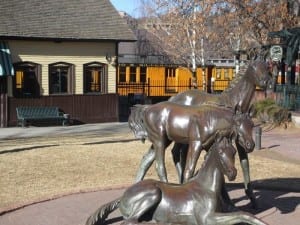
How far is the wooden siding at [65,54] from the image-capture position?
2430 centimetres

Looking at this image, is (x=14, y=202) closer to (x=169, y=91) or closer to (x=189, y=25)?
(x=189, y=25)

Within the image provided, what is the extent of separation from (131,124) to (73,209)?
1892 mm

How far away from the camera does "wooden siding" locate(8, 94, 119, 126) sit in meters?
24.3

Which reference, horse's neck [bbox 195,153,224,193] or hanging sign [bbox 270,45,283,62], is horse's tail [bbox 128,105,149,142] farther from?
hanging sign [bbox 270,45,283,62]

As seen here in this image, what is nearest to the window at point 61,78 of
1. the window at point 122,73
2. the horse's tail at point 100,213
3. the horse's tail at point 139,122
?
the window at point 122,73

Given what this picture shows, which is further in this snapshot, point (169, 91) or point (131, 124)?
point (169, 91)

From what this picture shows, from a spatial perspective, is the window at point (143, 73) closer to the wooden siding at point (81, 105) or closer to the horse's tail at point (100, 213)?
the wooden siding at point (81, 105)

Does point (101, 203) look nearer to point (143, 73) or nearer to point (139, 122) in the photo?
point (139, 122)

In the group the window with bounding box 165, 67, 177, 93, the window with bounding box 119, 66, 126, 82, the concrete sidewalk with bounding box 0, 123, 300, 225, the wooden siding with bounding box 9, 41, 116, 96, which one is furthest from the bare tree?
the concrete sidewalk with bounding box 0, 123, 300, 225

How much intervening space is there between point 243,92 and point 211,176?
7.95 feet

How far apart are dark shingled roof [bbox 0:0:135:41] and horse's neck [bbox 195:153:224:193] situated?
1918 centimetres

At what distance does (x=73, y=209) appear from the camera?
829cm

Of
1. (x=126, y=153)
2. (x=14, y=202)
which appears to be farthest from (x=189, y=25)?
(x=14, y=202)

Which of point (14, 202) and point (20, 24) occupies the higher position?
point (20, 24)
